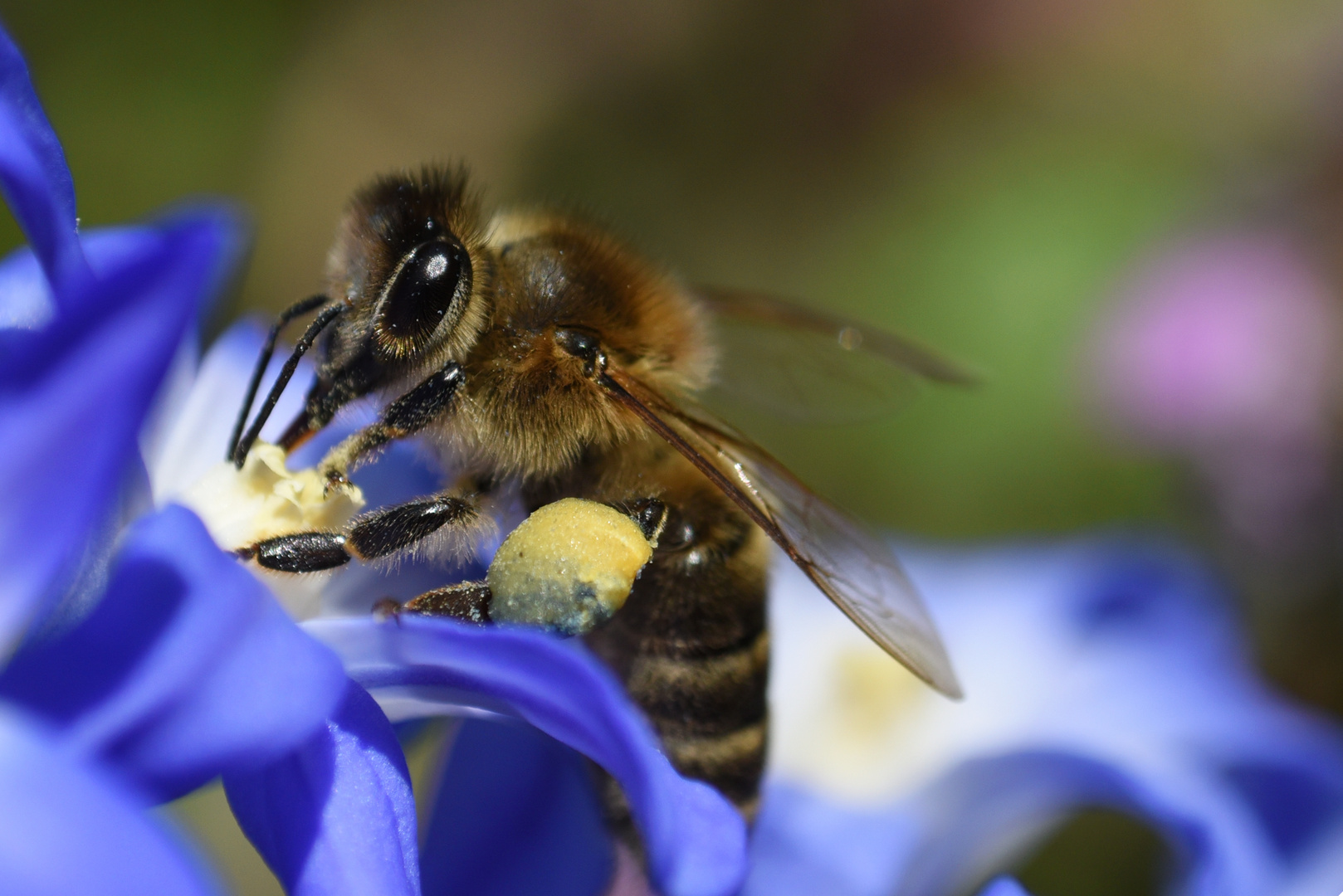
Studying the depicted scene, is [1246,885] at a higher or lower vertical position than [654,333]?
lower

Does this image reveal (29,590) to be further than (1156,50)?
No

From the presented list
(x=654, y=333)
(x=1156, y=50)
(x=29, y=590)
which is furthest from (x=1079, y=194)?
(x=29, y=590)

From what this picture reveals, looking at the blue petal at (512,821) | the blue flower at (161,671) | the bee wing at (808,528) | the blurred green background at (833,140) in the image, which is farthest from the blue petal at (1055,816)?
the blurred green background at (833,140)

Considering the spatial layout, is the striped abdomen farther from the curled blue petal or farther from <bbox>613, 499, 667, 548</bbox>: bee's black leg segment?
the curled blue petal

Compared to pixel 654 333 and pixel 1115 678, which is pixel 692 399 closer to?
pixel 654 333

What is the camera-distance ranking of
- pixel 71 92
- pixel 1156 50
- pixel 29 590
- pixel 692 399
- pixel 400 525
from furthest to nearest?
pixel 1156 50 → pixel 71 92 → pixel 692 399 → pixel 400 525 → pixel 29 590

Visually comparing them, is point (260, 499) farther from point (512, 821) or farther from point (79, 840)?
point (79, 840)

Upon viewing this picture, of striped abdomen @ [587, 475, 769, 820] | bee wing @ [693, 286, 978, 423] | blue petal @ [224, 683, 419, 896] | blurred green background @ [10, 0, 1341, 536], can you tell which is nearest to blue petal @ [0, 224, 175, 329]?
blue petal @ [224, 683, 419, 896]

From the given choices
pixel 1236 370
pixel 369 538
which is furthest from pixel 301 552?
pixel 1236 370
